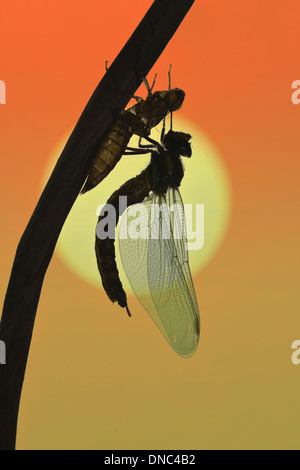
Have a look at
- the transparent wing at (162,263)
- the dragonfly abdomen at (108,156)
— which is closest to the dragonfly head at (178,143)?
the transparent wing at (162,263)

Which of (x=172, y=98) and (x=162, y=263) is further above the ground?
(x=172, y=98)

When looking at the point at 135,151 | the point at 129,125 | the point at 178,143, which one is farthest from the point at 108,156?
the point at 178,143

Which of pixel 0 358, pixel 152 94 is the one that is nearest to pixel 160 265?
pixel 152 94

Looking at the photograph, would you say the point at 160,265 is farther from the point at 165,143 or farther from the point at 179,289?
the point at 165,143

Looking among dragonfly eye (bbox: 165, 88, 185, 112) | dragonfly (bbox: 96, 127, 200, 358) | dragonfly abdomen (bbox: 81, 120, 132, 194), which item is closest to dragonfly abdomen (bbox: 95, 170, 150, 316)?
dragonfly (bbox: 96, 127, 200, 358)

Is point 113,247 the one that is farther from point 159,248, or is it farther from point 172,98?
point 172,98

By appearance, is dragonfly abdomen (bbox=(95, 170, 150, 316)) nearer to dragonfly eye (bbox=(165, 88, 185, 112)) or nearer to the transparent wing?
the transparent wing
